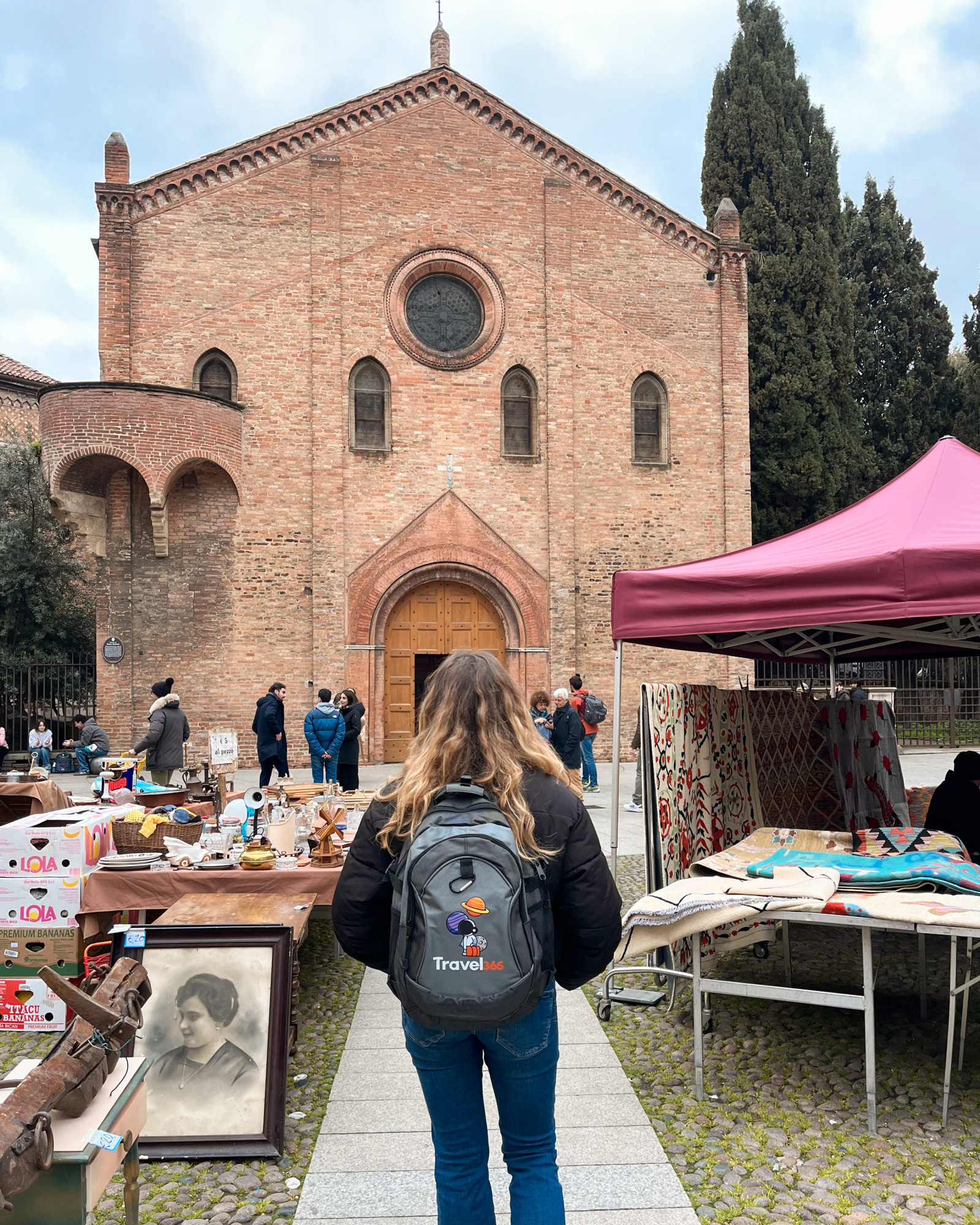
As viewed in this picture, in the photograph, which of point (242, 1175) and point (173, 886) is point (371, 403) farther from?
point (242, 1175)

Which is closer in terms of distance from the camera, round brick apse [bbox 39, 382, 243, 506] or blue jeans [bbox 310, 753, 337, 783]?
blue jeans [bbox 310, 753, 337, 783]

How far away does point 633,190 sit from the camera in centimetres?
1872

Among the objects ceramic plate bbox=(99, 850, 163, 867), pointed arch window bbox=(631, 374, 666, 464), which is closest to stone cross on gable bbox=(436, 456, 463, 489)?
pointed arch window bbox=(631, 374, 666, 464)

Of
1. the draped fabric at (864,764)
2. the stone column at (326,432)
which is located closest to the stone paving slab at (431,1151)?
the draped fabric at (864,764)

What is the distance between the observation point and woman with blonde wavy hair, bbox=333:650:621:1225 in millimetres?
2504

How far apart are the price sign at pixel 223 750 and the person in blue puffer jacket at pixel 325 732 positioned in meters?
1.38

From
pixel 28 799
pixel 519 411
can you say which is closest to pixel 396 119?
pixel 519 411

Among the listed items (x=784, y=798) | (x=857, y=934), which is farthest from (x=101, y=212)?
(x=857, y=934)

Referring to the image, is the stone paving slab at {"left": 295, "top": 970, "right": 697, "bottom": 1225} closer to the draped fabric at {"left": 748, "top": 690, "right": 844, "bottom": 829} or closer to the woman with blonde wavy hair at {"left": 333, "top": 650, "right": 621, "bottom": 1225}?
the woman with blonde wavy hair at {"left": 333, "top": 650, "right": 621, "bottom": 1225}

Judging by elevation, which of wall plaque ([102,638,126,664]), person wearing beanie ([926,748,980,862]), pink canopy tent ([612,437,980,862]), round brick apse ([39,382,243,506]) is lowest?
person wearing beanie ([926,748,980,862])

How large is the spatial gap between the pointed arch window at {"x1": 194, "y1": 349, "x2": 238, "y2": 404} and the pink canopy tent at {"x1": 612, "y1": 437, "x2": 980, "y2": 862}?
42.3ft

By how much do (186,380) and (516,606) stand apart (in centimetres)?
699

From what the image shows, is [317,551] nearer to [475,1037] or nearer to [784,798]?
[784,798]

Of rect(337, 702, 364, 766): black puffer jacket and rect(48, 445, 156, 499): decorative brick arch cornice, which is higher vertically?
rect(48, 445, 156, 499): decorative brick arch cornice
